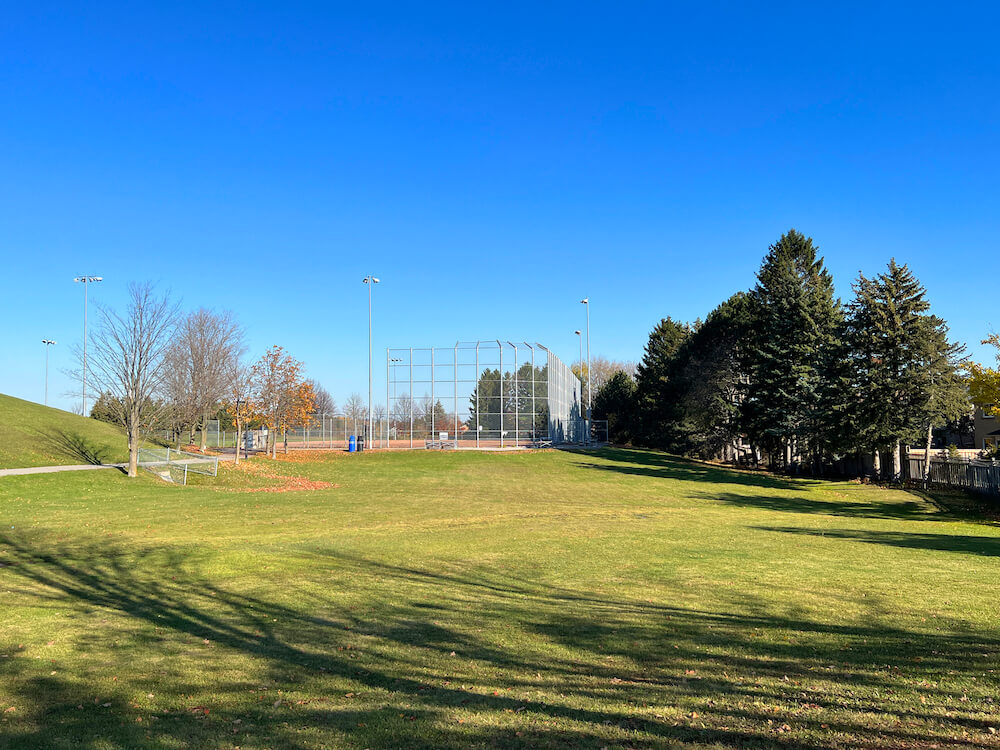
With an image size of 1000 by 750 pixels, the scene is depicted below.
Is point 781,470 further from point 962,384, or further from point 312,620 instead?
point 312,620

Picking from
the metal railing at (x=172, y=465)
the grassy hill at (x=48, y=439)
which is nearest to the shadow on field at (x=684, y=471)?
the metal railing at (x=172, y=465)

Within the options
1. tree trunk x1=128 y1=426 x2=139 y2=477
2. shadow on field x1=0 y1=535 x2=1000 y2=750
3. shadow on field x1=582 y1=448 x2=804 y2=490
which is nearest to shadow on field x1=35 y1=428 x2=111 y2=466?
tree trunk x1=128 y1=426 x2=139 y2=477

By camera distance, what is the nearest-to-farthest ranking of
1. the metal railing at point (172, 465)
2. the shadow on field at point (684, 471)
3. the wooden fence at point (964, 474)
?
the metal railing at point (172, 465)
the wooden fence at point (964, 474)
the shadow on field at point (684, 471)

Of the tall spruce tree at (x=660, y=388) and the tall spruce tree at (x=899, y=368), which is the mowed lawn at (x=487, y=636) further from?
the tall spruce tree at (x=660, y=388)

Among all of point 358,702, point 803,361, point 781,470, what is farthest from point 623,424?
point 358,702

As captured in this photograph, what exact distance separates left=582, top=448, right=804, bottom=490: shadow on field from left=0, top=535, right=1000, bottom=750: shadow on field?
32211mm

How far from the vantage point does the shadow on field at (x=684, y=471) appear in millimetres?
39219

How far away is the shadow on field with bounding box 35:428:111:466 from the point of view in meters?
34.2

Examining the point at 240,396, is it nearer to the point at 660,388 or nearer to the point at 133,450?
the point at 133,450

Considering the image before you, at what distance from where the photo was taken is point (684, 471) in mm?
43625

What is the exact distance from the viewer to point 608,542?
1534 cm

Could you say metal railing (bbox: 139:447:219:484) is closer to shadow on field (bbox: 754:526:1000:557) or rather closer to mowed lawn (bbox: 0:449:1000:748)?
mowed lawn (bbox: 0:449:1000:748)

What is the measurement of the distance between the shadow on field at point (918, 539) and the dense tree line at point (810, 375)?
59.8 feet

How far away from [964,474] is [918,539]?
A: 65.0ft
